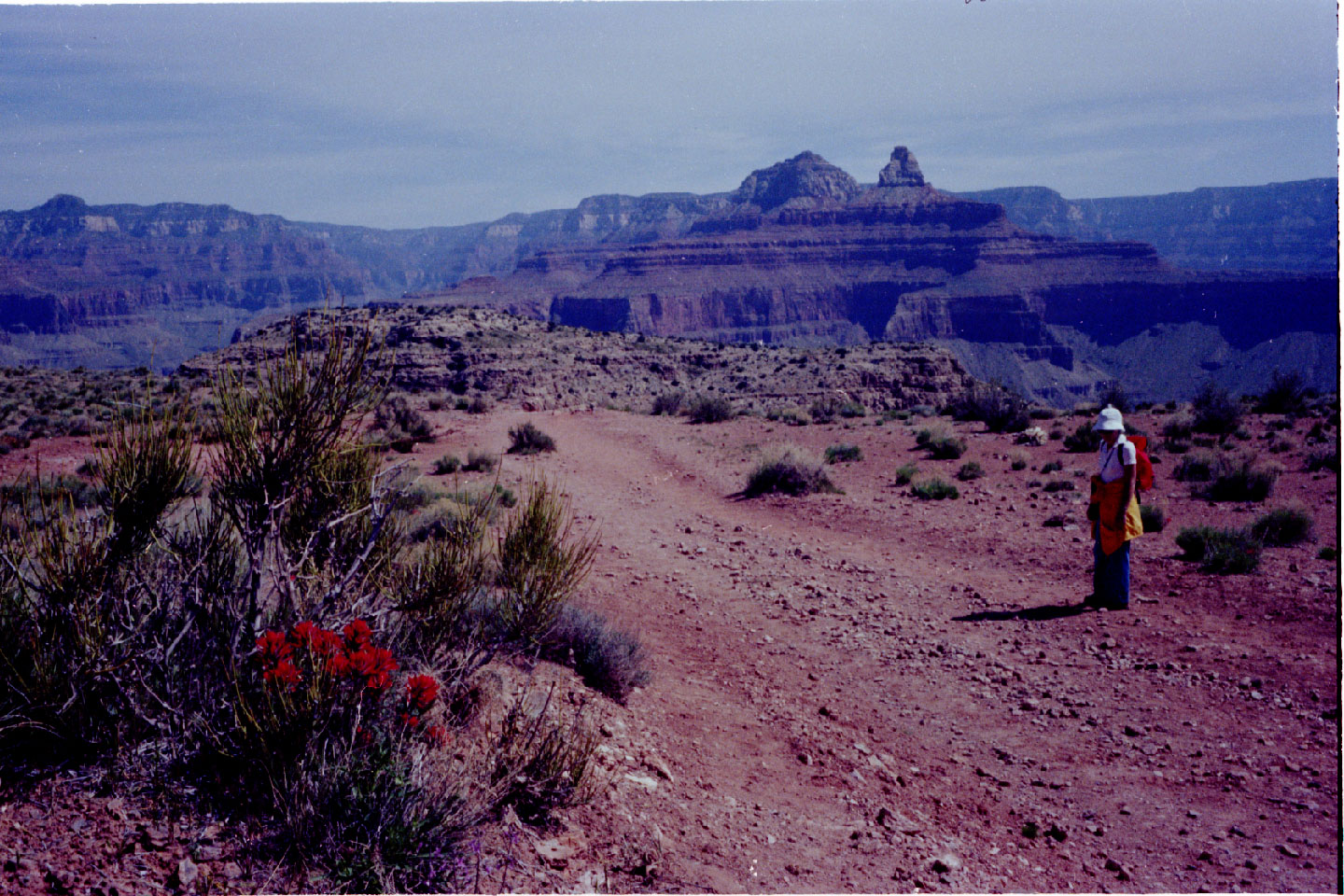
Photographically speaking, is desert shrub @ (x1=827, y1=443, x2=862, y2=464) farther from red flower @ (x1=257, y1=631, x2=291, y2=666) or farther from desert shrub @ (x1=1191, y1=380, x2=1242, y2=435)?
red flower @ (x1=257, y1=631, x2=291, y2=666)

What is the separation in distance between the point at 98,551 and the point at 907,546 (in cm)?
892

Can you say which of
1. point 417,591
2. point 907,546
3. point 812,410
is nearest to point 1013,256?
point 812,410

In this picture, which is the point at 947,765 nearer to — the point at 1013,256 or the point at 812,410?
the point at 812,410

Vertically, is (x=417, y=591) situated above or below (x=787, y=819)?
above

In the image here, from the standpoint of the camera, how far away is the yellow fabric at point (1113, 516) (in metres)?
7.09

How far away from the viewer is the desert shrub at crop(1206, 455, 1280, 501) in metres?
11.5

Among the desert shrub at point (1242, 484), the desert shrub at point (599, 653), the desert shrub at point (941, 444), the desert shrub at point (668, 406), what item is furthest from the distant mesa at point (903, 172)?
the desert shrub at point (599, 653)

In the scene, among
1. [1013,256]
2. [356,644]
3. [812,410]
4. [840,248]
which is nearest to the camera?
[356,644]

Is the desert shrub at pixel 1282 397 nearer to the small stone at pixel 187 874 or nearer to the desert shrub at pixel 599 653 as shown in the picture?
the desert shrub at pixel 599 653

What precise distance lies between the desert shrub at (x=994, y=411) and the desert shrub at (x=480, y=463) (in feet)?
40.3

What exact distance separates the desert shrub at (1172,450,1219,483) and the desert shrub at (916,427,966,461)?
3.78m

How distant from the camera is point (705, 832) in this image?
12.3 feet

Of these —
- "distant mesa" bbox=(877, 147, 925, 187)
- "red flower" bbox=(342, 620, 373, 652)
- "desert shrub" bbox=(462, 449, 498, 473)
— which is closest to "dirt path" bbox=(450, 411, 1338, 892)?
"red flower" bbox=(342, 620, 373, 652)

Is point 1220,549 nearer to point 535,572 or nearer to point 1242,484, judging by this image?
point 1242,484
